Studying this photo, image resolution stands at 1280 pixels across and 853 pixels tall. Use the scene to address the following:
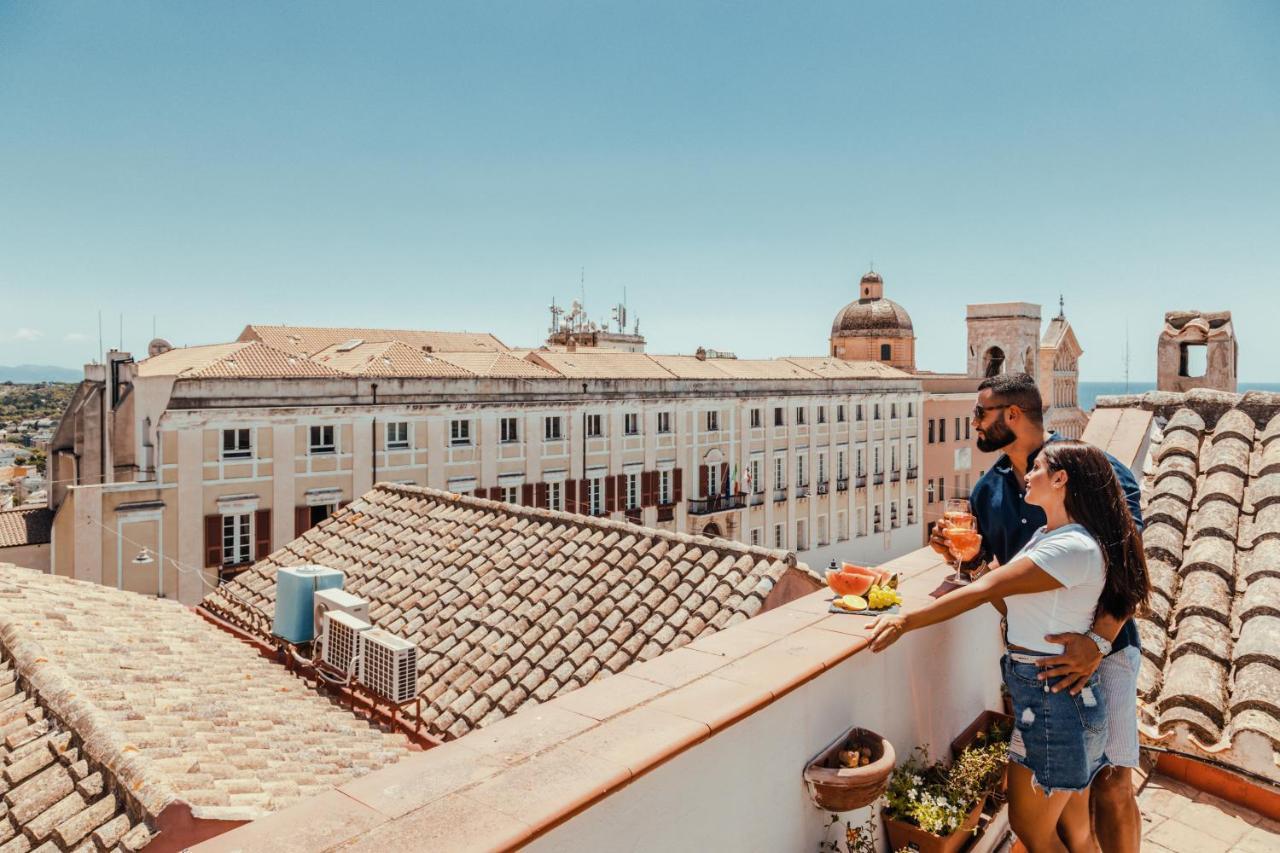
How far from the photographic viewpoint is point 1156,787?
389 cm

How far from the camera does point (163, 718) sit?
16.8 ft

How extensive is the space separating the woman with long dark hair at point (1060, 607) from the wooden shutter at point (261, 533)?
25.1m

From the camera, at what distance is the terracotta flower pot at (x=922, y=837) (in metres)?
3.10

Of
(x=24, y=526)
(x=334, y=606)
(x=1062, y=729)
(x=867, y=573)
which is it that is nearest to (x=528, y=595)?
(x=334, y=606)

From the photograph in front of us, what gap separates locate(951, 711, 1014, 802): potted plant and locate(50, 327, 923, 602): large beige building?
77.1 feet

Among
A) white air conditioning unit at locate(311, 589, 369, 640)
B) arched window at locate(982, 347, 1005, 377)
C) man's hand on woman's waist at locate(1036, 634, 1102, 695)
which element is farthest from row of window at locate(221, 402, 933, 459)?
man's hand on woman's waist at locate(1036, 634, 1102, 695)

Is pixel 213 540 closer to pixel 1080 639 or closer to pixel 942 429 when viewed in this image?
pixel 1080 639

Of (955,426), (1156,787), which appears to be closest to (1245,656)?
(1156,787)

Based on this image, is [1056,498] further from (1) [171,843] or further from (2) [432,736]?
(2) [432,736]

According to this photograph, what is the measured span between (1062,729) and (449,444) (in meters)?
27.7

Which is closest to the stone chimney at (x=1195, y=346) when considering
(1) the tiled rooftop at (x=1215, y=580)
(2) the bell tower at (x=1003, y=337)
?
(1) the tiled rooftop at (x=1215, y=580)

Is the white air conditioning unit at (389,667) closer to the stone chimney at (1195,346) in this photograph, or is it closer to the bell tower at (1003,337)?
the stone chimney at (1195,346)

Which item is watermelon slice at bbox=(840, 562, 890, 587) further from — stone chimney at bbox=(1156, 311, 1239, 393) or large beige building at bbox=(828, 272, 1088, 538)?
large beige building at bbox=(828, 272, 1088, 538)

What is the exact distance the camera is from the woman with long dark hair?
2.64 m
